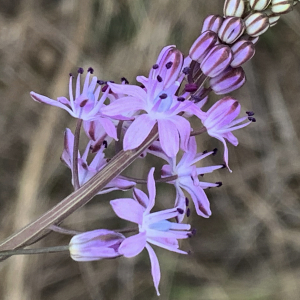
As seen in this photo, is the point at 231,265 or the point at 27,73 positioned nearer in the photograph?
the point at 27,73

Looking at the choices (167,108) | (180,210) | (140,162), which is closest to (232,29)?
(167,108)

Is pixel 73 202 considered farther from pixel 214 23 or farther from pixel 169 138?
pixel 214 23

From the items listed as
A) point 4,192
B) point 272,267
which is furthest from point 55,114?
point 272,267

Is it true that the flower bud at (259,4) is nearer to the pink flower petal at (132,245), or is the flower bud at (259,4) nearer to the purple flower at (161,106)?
the purple flower at (161,106)

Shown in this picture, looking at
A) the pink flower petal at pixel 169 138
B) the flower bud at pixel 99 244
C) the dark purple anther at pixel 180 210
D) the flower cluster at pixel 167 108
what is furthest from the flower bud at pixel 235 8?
Answer: the flower bud at pixel 99 244

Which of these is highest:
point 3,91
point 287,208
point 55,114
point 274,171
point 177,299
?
point 3,91

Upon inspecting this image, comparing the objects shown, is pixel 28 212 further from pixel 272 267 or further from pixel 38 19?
pixel 272 267

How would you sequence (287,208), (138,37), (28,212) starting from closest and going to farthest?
(28,212)
(138,37)
(287,208)

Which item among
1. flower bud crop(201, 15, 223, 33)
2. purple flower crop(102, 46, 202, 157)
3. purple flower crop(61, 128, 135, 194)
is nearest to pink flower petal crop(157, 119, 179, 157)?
purple flower crop(102, 46, 202, 157)
